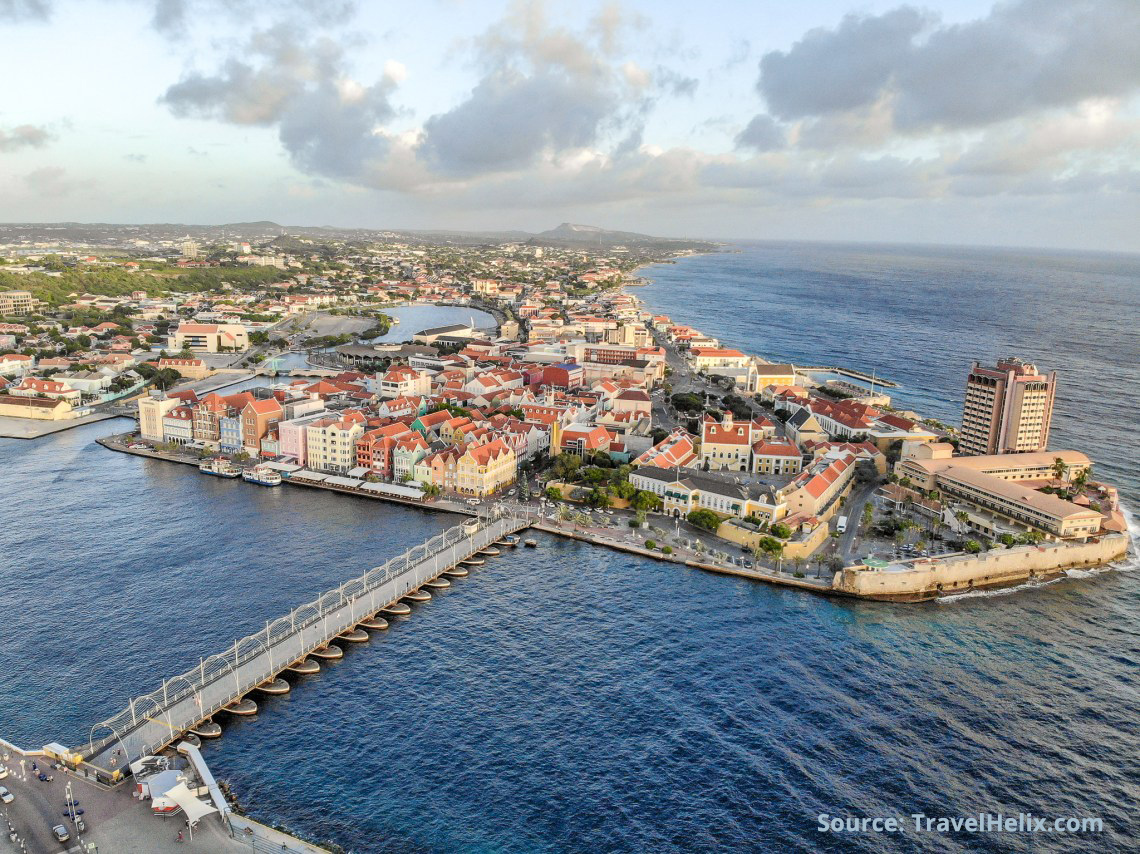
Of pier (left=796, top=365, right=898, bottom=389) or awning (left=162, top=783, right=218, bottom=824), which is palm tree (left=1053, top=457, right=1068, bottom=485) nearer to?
pier (left=796, top=365, right=898, bottom=389)

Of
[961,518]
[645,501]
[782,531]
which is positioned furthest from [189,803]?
[961,518]

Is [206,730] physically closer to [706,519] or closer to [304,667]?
[304,667]

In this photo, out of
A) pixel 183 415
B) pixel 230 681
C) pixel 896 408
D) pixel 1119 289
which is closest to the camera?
pixel 230 681

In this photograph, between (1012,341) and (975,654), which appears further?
(1012,341)

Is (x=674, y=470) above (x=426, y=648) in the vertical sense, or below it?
above

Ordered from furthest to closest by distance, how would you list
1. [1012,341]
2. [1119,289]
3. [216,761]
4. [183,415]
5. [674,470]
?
[1119,289] → [1012,341] → [183,415] → [674,470] → [216,761]

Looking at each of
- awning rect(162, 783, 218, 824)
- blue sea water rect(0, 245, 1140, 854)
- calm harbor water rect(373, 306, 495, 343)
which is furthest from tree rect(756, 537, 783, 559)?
calm harbor water rect(373, 306, 495, 343)

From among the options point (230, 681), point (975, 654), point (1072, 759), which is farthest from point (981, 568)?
point (230, 681)

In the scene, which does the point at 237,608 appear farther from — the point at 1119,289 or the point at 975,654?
the point at 1119,289
